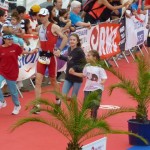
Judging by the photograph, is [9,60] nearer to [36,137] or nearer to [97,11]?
[36,137]

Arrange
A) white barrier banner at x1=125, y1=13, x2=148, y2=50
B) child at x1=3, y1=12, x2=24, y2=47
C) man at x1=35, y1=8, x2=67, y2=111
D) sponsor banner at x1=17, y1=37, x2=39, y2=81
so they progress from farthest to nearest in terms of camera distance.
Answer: white barrier banner at x1=125, y1=13, x2=148, y2=50 < sponsor banner at x1=17, y1=37, x2=39, y2=81 < child at x1=3, y1=12, x2=24, y2=47 < man at x1=35, y1=8, x2=67, y2=111

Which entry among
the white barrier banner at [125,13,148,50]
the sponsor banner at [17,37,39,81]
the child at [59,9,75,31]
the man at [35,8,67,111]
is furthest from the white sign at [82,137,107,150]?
the white barrier banner at [125,13,148,50]

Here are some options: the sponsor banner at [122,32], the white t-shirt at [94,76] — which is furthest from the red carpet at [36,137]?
the sponsor banner at [122,32]

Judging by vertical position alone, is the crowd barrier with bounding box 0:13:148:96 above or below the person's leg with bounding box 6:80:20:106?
above

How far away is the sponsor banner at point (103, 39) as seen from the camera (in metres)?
16.8

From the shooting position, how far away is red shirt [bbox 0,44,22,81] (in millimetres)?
12227

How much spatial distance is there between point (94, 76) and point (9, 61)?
6.70 ft

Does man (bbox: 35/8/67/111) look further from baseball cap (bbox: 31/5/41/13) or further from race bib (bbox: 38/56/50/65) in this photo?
baseball cap (bbox: 31/5/41/13)

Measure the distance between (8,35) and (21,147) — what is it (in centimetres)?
287

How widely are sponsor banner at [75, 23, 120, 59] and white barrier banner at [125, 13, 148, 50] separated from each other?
94cm

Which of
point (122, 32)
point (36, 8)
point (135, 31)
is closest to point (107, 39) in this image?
point (122, 32)

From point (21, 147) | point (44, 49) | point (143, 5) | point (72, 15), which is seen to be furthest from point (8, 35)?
point (143, 5)

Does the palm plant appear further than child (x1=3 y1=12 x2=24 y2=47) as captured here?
No

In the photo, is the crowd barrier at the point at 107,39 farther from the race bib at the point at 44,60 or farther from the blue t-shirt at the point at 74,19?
the race bib at the point at 44,60
